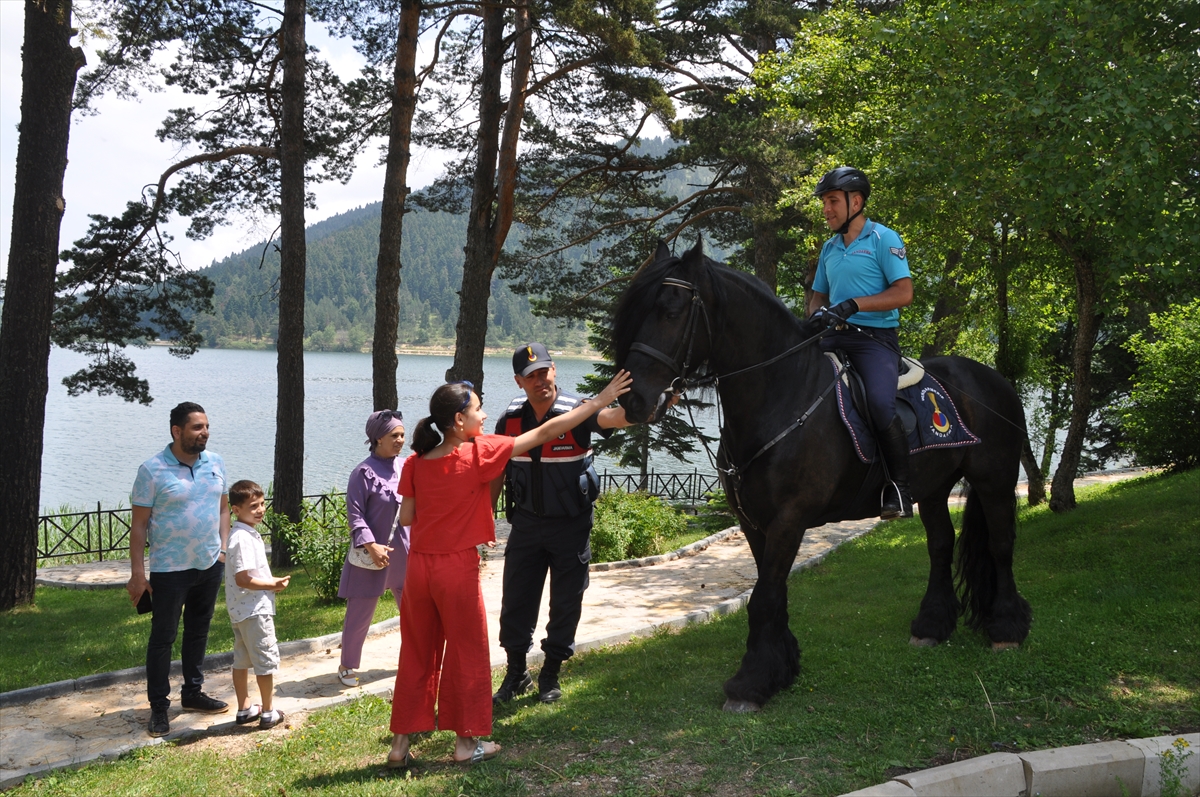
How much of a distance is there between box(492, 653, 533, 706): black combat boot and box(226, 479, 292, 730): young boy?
1.49m

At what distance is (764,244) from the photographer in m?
20.7

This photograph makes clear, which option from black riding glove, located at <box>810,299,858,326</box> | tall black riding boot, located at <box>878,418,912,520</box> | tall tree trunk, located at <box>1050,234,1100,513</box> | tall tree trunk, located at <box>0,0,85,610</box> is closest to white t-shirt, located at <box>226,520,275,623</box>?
black riding glove, located at <box>810,299,858,326</box>

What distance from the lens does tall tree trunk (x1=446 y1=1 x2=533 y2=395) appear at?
52.2ft

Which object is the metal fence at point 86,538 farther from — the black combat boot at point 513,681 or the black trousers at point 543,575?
the black trousers at point 543,575

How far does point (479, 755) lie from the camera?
4672mm

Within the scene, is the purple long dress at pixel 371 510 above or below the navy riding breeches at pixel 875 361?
below

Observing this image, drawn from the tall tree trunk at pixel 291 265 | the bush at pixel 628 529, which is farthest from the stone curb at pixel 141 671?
the tall tree trunk at pixel 291 265

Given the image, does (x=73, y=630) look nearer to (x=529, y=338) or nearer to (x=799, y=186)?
(x=799, y=186)

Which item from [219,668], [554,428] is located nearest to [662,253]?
[554,428]

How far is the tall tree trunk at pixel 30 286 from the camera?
1080 centimetres

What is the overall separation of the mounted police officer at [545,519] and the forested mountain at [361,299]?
96903mm

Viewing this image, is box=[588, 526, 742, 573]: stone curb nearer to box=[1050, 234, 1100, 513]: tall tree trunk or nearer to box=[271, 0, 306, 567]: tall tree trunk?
box=[1050, 234, 1100, 513]: tall tree trunk

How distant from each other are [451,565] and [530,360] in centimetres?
145

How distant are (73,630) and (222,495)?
5.10m
